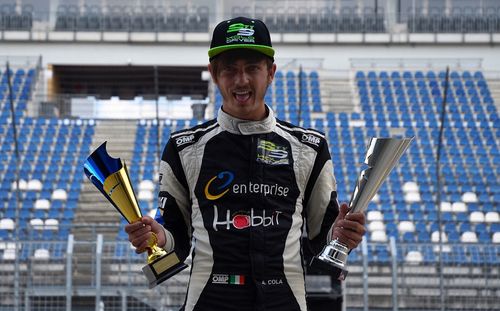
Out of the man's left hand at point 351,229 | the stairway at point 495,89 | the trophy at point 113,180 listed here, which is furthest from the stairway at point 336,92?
the trophy at point 113,180

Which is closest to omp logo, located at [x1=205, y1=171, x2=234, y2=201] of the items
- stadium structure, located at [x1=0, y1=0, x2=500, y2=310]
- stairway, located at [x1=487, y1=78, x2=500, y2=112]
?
stadium structure, located at [x1=0, y1=0, x2=500, y2=310]

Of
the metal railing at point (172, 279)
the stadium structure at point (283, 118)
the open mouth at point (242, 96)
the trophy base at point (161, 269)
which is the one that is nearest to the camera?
the trophy base at point (161, 269)

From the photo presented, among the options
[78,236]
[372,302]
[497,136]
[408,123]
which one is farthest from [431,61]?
[372,302]

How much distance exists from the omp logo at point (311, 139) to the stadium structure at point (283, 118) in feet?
16.2

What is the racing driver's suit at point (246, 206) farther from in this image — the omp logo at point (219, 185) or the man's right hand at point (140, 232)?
the man's right hand at point (140, 232)

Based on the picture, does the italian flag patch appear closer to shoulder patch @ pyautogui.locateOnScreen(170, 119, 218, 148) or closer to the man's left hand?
the man's left hand

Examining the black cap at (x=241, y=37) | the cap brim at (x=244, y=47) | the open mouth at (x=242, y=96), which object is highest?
the black cap at (x=241, y=37)

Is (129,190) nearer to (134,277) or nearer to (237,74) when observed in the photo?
(237,74)

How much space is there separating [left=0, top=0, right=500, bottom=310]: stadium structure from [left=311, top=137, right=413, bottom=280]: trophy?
17.0 feet

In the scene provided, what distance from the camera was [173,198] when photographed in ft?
11.1

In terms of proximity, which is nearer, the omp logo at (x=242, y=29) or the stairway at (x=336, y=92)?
the omp logo at (x=242, y=29)

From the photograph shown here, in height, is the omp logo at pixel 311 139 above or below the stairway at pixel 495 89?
above

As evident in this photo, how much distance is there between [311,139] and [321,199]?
0.22 m

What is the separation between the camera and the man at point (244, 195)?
315 centimetres
